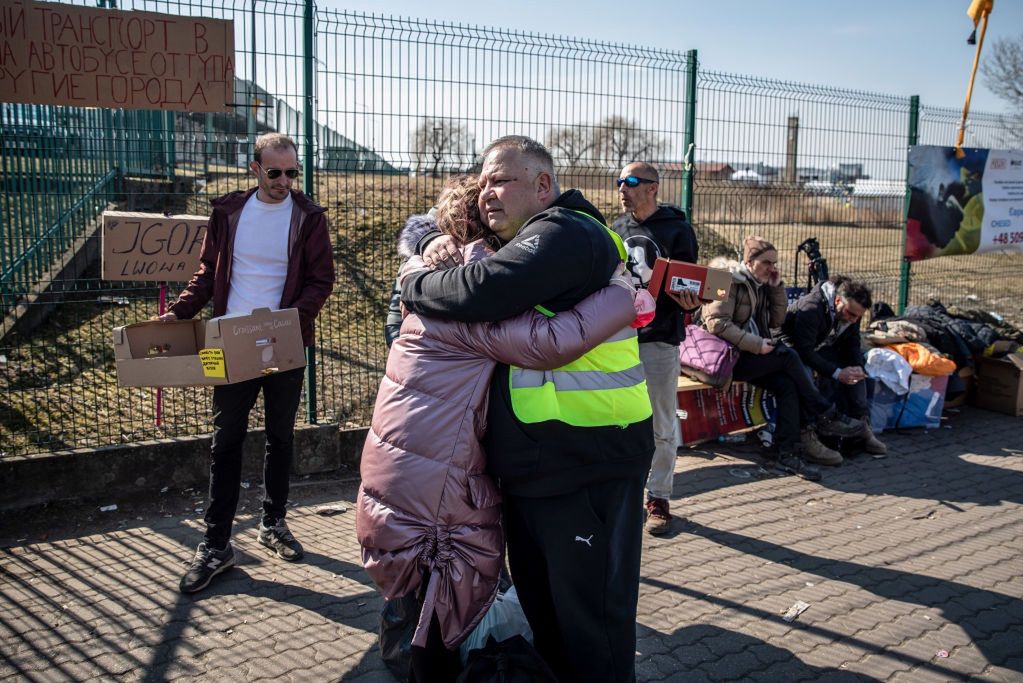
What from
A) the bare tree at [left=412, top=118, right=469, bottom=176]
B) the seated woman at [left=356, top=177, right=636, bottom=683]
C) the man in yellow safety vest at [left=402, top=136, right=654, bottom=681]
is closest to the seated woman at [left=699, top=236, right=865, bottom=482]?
the bare tree at [left=412, top=118, right=469, bottom=176]

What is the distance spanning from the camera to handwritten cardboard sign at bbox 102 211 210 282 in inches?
175

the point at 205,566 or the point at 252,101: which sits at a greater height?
the point at 252,101

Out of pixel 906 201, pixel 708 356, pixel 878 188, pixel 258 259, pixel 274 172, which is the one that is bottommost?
pixel 708 356

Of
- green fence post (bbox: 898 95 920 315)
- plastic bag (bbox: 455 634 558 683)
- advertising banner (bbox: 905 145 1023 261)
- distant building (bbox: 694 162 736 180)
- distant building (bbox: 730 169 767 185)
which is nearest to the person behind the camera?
plastic bag (bbox: 455 634 558 683)

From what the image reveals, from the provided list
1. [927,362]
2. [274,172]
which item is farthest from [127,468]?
[927,362]

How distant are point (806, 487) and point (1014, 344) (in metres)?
3.82

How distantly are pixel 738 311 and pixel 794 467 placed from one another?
1.20 m

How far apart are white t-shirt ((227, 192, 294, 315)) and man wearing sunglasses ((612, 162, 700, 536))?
1.91 m

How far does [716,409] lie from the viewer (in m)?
6.38

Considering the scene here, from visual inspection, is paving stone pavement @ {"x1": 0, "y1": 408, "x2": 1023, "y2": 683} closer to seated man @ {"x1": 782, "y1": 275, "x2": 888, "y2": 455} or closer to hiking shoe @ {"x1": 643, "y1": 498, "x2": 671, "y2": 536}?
hiking shoe @ {"x1": 643, "y1": 498, "x2": 671, "y2": 536}

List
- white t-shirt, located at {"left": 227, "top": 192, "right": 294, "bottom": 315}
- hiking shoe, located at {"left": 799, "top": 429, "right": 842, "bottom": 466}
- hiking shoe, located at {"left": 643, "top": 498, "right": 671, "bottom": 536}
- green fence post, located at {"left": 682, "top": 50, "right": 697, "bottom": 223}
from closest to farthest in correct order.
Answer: white t-shirt, located at {"left": 227, "top": 192, "right": 294, "bottom": 315}
hiking shoe, located at {"left": 643, "top": 498, "right": 671, "bottom": 536}
hiking shoe, located at {"left": 799, "top": 429, "right": 842, "bottom": 466}
green fence post, located at {"left": 682, "top": 50, "right": 697, "bottom": 223}

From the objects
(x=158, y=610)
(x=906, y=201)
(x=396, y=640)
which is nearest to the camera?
(x=396, y=640)

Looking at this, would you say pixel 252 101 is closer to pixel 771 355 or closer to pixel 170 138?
pixel 170 138

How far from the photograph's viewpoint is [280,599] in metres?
3.83
